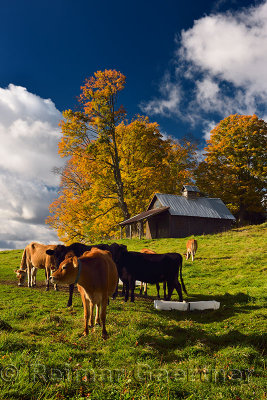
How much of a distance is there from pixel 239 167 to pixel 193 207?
10689mm

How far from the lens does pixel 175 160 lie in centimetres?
3928

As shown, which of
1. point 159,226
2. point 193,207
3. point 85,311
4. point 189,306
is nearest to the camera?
point 85,311

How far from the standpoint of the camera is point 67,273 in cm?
546

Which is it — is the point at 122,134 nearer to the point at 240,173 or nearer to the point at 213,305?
the point at 240,173

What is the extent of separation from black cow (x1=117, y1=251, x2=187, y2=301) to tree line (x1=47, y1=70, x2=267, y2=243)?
22.0 m

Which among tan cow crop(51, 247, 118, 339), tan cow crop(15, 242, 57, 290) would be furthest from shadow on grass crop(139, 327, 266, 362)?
tan cow crop(15, 242, 57, 290)

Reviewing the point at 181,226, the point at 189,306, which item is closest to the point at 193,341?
the point at 189,306

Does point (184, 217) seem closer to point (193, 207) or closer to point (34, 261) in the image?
point (193, 207)

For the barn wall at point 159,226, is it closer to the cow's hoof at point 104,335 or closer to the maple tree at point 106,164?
the maple tree at point 106,164

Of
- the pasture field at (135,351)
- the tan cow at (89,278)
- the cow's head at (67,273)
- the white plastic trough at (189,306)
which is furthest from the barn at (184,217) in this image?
the cow's head at (67,273)

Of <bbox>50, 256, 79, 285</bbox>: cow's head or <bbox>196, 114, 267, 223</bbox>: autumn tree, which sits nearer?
<bbox>50, 256, 79, 285</bbox>: cow's head

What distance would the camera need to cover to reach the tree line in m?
31.9

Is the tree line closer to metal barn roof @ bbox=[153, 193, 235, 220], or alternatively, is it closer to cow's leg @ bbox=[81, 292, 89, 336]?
metal barn roof @ bbox=[153, 193, 235, 220]

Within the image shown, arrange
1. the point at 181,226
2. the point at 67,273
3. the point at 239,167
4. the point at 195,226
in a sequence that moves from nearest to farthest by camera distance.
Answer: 1. the point at 67,273
2. the point at 181,226
3. the point at 195,226
4. the point at 239,167
